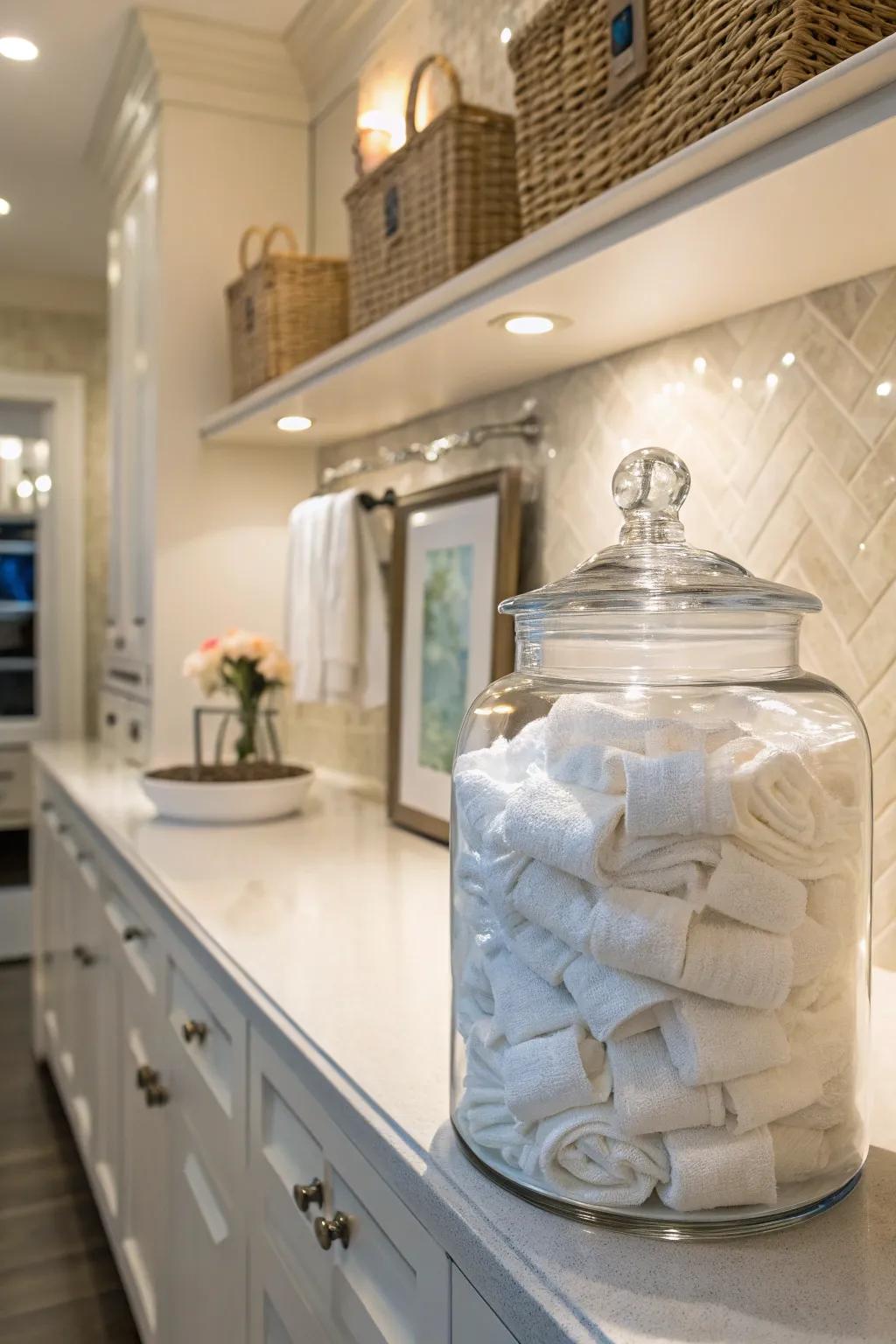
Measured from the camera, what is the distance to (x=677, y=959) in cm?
59

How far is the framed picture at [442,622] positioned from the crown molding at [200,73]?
46.4 inches

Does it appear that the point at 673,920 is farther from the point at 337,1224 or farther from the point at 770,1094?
the point at 337,1224

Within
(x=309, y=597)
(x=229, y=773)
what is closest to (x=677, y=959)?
(x=229, y=773)

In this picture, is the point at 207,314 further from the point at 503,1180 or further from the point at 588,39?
the point at 503,1180

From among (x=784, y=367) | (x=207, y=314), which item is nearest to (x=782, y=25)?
(x=784, y=367)

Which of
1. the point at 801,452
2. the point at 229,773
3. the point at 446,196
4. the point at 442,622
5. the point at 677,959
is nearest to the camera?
the point at 677,959

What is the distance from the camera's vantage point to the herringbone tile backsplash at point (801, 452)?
1146mm

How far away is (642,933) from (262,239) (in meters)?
2.43

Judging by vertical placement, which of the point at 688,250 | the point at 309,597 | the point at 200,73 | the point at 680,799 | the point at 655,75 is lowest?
the point at 680,799

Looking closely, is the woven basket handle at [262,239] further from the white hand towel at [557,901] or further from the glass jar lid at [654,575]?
the white hand towel at [557,901]

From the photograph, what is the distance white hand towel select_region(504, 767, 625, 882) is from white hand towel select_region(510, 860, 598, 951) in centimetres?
1

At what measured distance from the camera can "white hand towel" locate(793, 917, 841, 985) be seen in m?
0.62

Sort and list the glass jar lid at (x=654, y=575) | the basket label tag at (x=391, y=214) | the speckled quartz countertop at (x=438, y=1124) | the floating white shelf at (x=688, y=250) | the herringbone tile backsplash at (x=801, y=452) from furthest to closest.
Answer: the basket label tag at (x=391, y=214)
the herringbone tile backsplash at (x=801, y=452)
the floating white shelf at (x=688, y=250)
the glass jar lid at (x=654, y=575)
the speckled quartz countertop at (x=438, y=1124)

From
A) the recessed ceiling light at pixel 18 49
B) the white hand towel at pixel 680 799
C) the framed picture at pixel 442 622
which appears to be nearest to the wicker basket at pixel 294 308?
the framed picture at pixel 442 622
